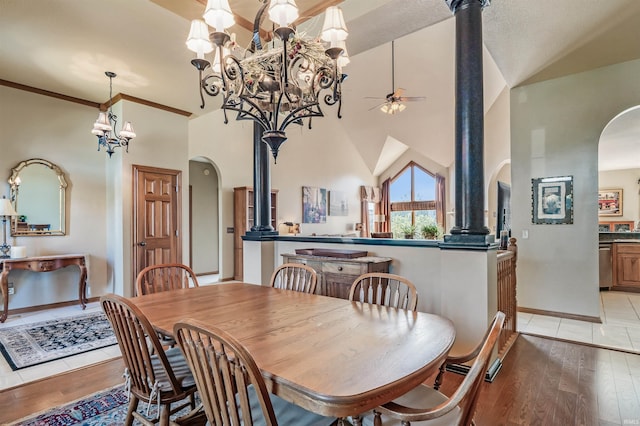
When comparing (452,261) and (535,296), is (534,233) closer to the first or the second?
(535,296)

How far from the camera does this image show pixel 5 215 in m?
4.20

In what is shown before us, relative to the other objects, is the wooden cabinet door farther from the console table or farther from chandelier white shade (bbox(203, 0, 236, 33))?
the console table

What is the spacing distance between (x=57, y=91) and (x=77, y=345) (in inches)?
139

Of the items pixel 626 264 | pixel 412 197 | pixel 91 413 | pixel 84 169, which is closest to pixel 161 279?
pixel 91 413

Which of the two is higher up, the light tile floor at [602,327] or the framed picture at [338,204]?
the framed picture at [338,204]

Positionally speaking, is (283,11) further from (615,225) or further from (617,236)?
(615,225)

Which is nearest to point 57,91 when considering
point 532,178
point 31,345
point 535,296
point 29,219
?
point 29,219

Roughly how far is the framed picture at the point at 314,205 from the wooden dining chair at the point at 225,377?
7.47 m

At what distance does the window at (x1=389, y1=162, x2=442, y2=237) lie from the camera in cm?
1091

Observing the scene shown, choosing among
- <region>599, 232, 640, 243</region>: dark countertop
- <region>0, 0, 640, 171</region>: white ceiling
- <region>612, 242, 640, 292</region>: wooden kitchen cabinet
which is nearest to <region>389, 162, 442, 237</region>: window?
<region>599, 232, 640, 243</region>: dark countertop

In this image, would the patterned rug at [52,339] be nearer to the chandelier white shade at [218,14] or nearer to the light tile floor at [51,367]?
the light tile floor at [51,367]

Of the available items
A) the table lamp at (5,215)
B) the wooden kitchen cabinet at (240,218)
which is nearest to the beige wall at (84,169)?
the table lamp at (5,215)

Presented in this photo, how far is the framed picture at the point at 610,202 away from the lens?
927cm

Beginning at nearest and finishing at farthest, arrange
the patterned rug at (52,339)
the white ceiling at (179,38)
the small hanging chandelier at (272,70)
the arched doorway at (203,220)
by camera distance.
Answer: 1. the small hanging chandelier at (272,70)
2. the white ceiling at (179,38)
3. the patterned rug at (52,339)
4. the arched doorway at (203,220)
